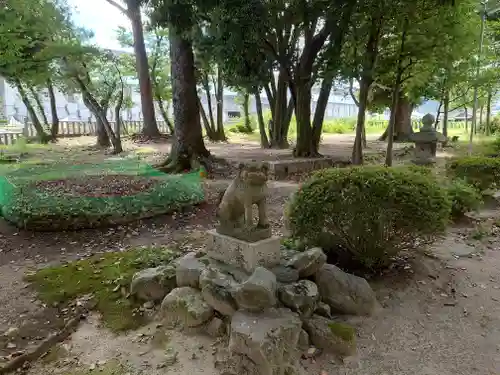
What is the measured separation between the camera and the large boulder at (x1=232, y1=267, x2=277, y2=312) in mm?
2771

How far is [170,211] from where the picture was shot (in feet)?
20.9

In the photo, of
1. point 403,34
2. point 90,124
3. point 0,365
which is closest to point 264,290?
point 0,365

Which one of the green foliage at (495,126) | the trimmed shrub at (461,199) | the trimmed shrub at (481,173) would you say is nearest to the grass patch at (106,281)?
the trimmed shrub at (461,199)

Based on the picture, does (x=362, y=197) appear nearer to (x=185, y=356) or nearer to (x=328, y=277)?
(x=328, y=277)

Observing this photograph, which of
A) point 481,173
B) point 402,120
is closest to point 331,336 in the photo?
point 481,173

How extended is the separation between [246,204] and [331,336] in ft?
3.77

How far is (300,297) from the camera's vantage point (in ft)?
9.69

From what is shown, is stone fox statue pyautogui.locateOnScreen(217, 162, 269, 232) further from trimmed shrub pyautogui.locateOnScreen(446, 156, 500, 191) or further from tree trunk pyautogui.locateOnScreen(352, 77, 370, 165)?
tree trunk pyautogui.locateOnScreen(352, 77, 370, 165)

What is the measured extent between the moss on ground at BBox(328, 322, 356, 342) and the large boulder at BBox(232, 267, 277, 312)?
18.7 inches

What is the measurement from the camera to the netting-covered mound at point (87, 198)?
5625 millimetres

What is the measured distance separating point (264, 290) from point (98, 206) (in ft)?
A: 12.6

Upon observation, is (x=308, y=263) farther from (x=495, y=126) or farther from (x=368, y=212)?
(x=495, y=126)

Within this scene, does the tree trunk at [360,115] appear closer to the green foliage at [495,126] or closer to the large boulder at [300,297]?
the large boulder at [300,297]

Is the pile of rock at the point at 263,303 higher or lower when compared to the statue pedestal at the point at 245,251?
lower
